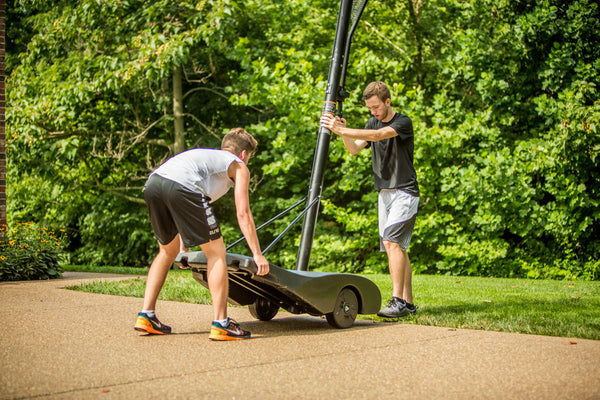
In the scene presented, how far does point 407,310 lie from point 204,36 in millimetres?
8557

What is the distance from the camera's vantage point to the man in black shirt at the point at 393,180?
4965 millimetres

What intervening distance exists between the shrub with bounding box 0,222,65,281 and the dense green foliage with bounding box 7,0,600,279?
4470 millimetres

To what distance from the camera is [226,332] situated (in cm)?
397

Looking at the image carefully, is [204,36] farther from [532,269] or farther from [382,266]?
[532,269]

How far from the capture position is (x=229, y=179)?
4164 mm

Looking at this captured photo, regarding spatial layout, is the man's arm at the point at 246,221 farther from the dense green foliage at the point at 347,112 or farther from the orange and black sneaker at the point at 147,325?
the dense green foliage at the point at 347,112

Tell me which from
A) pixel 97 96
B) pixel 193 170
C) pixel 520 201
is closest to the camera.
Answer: pixel 193 170

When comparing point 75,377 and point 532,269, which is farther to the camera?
point 532,269

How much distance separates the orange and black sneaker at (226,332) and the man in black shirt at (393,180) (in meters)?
1.32

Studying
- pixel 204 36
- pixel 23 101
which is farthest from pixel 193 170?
pixel 23 101

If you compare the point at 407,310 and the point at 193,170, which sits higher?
the point at 193,170

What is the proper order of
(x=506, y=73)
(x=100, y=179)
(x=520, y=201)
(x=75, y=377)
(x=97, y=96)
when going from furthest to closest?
1. (x=100, y=179)
2. (x=97, y=96)
3. (x=506, y=73)
4. (x=520, y=201)
5. (x=75, y=377)

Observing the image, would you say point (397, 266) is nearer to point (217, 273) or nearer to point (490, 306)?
point (490, 306)

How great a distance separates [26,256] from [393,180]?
562 centimetres
